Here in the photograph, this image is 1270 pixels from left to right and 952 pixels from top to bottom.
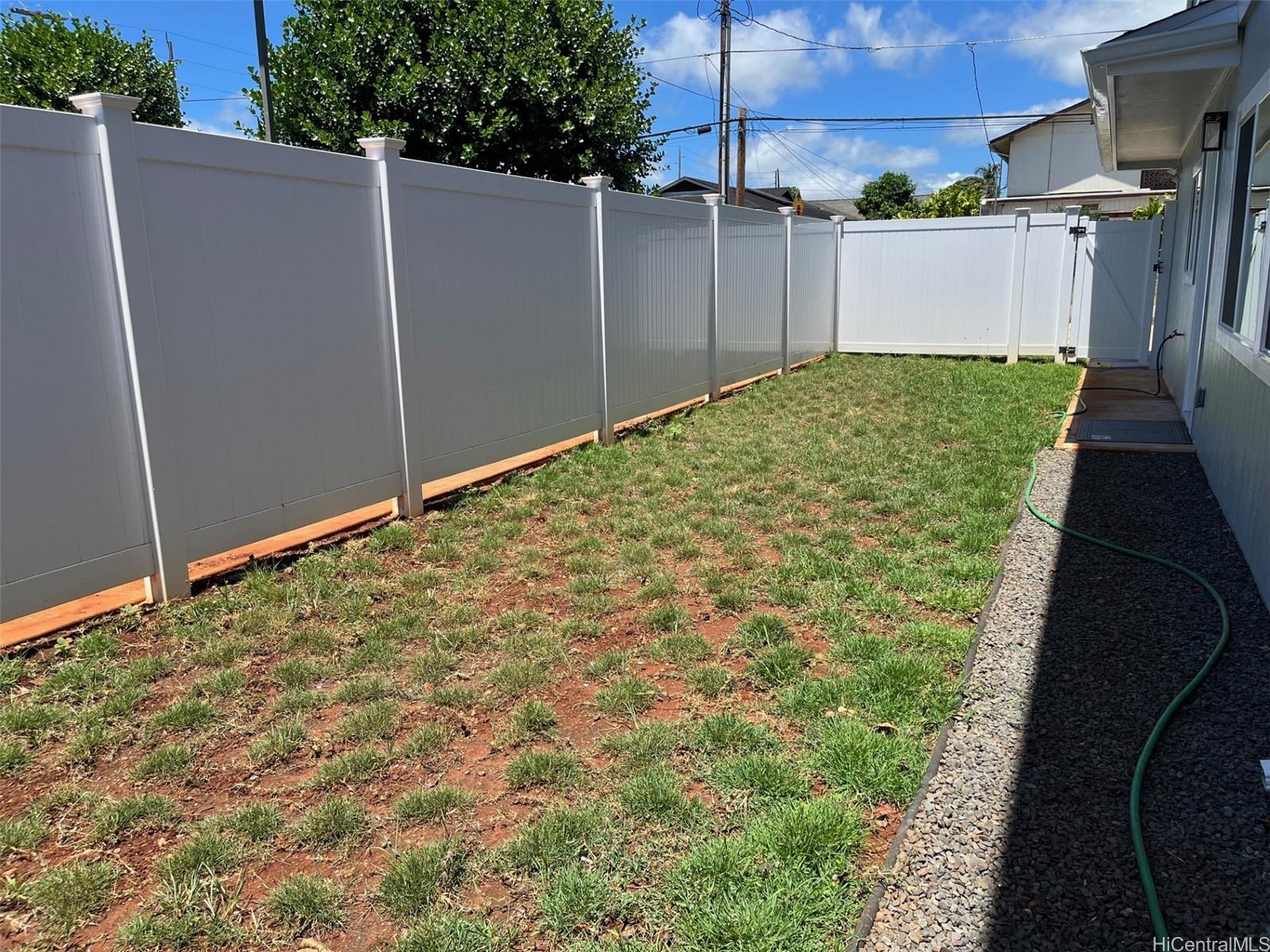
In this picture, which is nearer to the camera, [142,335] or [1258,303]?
[142,335]

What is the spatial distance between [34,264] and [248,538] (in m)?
1.65

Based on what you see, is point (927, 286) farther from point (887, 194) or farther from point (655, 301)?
point (887, 194)

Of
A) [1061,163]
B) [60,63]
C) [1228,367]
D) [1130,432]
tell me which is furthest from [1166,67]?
[1061,163]

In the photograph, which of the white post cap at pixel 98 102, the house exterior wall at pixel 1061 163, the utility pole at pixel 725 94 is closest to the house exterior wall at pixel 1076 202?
the house exterior wall at pixel 1061 163

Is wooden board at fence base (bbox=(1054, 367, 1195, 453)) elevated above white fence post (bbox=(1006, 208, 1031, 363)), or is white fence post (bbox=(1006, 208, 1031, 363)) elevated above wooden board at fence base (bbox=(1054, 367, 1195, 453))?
white fence post (bbox=(1006, 208, 1031, 363))

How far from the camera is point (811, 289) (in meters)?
13.0

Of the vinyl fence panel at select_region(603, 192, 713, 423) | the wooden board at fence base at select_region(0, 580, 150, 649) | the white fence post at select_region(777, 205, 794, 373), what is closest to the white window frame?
the vinyl fence panel at select_region(603, 192, 713, 423)

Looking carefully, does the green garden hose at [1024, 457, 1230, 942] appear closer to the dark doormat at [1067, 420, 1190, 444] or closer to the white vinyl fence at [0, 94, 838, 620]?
the dark doormat at [1067, 420, 1190, 444]

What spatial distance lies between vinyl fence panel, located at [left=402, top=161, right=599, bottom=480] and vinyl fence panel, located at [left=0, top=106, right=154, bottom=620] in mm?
1897

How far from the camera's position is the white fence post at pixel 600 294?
7.33 m

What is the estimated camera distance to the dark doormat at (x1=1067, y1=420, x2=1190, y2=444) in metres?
7.55

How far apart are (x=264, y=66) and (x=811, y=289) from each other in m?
8.07

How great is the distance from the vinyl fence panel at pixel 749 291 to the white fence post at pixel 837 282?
2.35 m

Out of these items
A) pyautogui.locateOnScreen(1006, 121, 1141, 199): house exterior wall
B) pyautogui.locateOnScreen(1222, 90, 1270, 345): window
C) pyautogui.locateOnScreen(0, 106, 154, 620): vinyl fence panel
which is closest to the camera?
pyautogui.locateOnScreen(0, 106, 154, 620): vinyl fence panel
